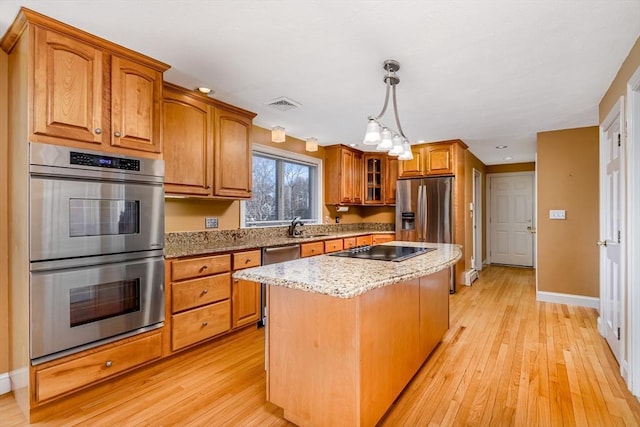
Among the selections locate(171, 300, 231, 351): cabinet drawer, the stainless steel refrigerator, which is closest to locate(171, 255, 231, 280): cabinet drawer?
locate(171, 300, 231, 351): cabinet drawer

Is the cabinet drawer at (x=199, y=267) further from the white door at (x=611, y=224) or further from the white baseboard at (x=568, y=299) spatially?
the white baseboard at (x=568, y=299)

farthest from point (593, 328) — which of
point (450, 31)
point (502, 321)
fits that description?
point (450, 31)

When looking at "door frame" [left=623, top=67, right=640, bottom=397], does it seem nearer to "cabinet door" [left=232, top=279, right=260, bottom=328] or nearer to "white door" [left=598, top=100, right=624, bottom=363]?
"white door" [left=598, top=100, right=624, bottom=363]

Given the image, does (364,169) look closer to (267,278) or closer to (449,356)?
(449,356)

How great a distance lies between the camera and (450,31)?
1.92 meters

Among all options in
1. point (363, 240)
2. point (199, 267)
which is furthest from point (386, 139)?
point (363, 240)

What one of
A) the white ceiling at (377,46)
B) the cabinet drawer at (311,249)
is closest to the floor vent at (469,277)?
the cabinet drawer at (311,249)

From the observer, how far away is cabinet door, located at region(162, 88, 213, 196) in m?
2.69

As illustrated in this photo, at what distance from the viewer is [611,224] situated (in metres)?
2.79

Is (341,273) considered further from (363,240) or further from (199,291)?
(363,240)

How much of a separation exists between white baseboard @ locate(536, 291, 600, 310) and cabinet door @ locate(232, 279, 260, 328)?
3.68m

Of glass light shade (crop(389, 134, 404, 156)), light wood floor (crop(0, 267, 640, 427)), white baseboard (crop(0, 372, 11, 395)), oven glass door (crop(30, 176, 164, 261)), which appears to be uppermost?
glass light shade (crop(389, 134, 404, 156))

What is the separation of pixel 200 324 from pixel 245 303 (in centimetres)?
51

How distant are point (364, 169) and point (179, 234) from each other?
3.34 metres
